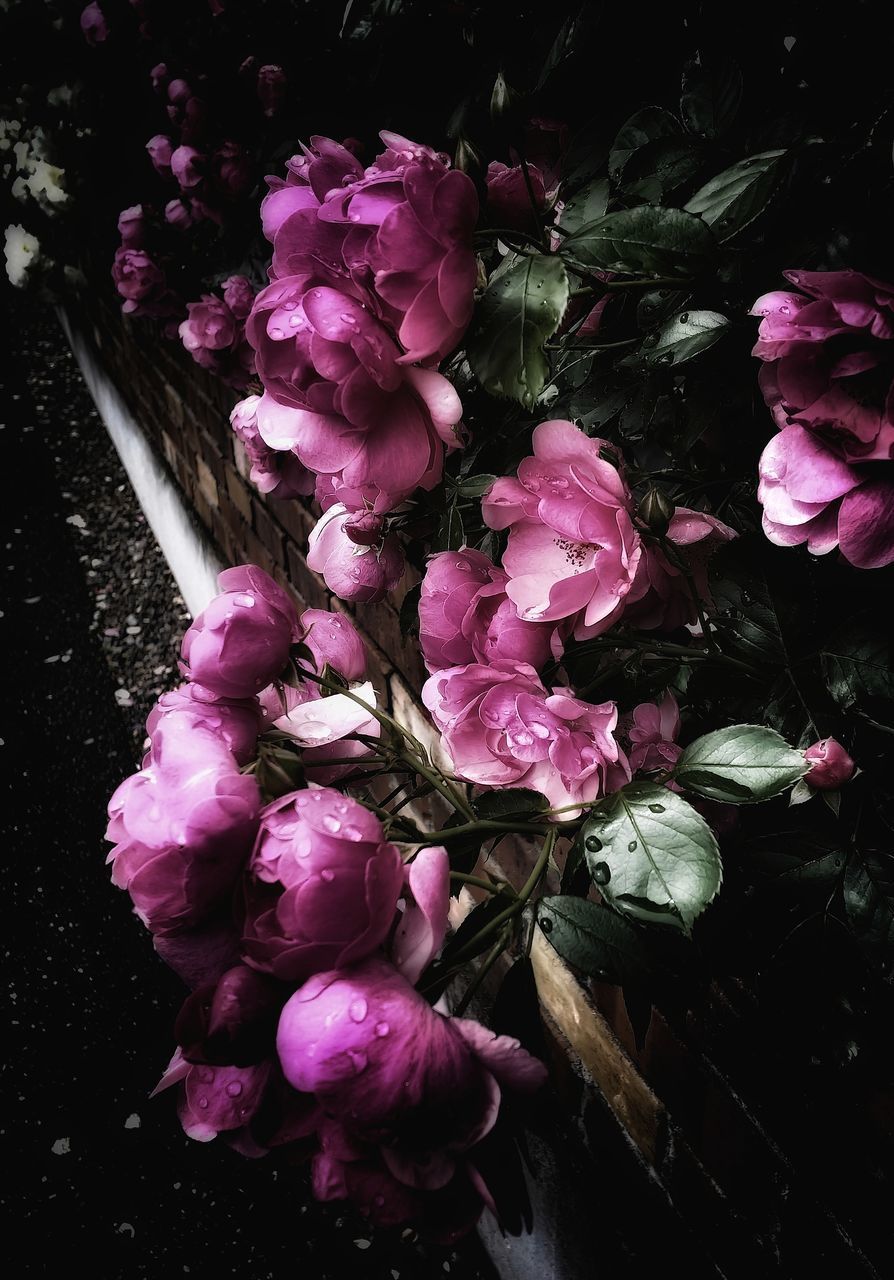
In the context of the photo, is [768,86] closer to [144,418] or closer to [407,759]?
[407,759]

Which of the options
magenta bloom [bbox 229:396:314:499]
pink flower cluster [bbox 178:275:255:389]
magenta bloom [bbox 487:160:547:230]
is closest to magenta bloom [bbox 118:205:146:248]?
pink flower cluster [bbox 178:275:255:389]

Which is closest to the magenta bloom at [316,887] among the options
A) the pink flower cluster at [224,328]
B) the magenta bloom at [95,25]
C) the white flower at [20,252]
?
the pink flower cluster at [224,328]

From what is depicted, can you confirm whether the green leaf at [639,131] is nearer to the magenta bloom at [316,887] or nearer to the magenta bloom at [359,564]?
the magenta bloom at [359,564]

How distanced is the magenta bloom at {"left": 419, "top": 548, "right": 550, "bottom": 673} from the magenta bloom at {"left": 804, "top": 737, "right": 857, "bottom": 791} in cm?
16

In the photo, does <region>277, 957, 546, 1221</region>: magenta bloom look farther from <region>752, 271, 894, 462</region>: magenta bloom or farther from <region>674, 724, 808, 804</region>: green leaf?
<region>752, 271, 894, 462</region>: magenta bloom

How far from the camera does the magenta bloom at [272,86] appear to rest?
1.25 m

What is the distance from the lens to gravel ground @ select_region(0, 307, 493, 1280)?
125 centimetres

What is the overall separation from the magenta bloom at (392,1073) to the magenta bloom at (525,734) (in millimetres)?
150

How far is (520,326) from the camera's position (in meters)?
0.42

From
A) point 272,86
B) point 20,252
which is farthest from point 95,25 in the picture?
point 20,252

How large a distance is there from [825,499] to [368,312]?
0.76 ft

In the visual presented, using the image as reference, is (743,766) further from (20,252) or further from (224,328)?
(20,252)

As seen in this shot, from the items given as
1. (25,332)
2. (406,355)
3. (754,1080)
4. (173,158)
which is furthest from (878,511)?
(25,332)

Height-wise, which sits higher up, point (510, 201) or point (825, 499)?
point (510, 201)
